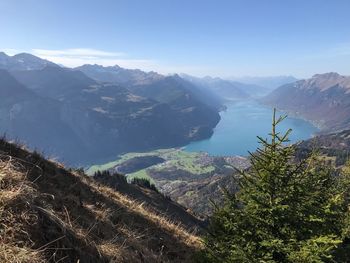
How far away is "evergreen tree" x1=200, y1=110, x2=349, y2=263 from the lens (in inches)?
414

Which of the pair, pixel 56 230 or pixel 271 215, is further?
pixel 271 215

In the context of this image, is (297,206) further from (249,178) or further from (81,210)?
(81,210)

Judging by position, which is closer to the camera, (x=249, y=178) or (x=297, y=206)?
(x=297, y=206)

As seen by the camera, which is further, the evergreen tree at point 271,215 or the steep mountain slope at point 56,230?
the evergreen tree at point 271,215

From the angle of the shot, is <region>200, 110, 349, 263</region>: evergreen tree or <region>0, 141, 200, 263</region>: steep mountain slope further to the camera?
<region>200, 110, 349, 263</region>: evergreen tree

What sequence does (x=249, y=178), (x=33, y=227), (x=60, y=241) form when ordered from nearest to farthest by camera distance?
(x=33, y=227)
(x=60, y=241)
(x=249, y=178)

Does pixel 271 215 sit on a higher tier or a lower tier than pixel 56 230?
lower

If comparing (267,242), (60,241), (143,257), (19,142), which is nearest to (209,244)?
(267,242)

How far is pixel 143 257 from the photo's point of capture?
9234mm

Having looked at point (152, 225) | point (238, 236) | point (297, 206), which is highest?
point (297, 206)

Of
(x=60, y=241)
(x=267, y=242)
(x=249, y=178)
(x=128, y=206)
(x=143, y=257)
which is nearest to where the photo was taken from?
(x=60, y=241)

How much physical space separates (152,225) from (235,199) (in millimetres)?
3859

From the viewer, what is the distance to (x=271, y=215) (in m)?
11.0

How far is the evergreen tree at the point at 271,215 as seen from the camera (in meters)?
10.5
